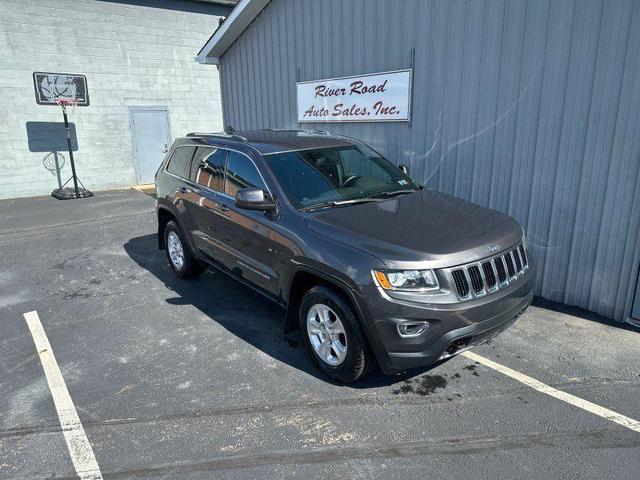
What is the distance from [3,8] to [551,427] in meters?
14.7

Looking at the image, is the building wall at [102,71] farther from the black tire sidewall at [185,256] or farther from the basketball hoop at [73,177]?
the black tire sidewall at [185,256]

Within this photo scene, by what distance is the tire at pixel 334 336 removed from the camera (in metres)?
3.28

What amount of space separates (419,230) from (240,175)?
1.93 meters

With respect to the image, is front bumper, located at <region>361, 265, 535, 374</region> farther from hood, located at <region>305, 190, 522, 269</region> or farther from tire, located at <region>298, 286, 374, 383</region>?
hood, located at <region>305, 190, 522, 269</region>

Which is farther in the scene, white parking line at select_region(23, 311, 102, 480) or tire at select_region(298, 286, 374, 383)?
tire at select_region(298, 286, 374, 383)

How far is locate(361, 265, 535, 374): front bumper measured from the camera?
3020mm

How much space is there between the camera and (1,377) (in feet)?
12.5

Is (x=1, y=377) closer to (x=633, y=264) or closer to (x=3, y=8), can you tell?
(x=633, y=264)

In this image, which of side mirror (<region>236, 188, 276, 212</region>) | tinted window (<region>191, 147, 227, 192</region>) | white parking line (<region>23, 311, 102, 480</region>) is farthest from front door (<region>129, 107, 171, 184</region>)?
side mirror (<region>236, 188, 276, 212</region>)

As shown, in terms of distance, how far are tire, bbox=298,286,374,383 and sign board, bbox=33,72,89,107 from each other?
11728 mm

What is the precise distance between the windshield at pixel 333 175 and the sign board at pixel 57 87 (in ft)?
35.0

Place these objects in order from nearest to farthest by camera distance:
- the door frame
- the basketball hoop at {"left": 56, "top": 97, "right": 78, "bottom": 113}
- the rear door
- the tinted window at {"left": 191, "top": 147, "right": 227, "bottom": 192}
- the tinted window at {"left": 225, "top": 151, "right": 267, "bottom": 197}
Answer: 1. the tinted window at {"left": 225, "top": 151, "right": 267, "bottom": 197}
2. the tinted window at {"left": 191, "top": 147, "right": 227, "bottom": 192}
3. the rear door
4. the basketball hoop at {"left": 56, "top": 97, "right": 78, "bottom": 113}
5. the door frame

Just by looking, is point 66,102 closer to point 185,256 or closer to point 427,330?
point 185,256

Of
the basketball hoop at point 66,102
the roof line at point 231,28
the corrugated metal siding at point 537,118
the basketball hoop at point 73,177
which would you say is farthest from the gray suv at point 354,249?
the basketball hoop at point 66,102
